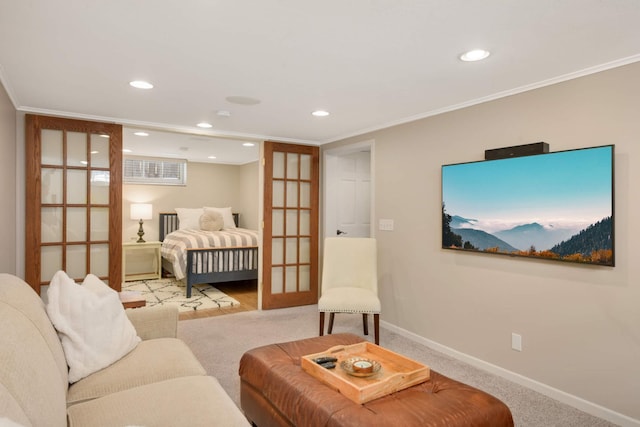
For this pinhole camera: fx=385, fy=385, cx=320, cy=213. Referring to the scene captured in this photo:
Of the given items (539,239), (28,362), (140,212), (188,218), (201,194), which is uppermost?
(201,194)

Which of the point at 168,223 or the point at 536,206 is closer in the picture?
the point at 536,206

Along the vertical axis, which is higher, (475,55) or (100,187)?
(475,55)

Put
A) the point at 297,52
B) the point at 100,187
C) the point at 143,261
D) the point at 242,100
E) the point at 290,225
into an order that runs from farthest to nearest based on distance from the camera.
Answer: the point at 143,261
the point at 290,225
the point at 100,187
the point at 242,100
the point at 297,52

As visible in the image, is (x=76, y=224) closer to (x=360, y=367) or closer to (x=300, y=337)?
(x=300, y=337)

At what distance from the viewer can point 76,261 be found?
4.00 m

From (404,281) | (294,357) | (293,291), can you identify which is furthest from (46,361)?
(293,291)

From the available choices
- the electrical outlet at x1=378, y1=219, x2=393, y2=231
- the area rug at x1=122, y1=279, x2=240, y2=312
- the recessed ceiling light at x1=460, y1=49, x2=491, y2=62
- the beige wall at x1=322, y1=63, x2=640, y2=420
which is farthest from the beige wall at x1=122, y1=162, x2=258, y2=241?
the recessed ceiling light at x1=460, y1=49, x2=491, y2=62

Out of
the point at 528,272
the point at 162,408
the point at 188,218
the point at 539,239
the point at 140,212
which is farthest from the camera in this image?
the point at 188,218

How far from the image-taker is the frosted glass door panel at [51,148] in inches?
150

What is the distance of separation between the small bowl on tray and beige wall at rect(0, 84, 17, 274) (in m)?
2.72

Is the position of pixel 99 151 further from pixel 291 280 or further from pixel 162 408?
pixel 162 408

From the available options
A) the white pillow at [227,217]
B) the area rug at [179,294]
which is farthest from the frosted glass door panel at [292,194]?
the white pillow at [227,217]

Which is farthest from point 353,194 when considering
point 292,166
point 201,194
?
point 201,194

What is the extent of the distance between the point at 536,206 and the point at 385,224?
1718mm
